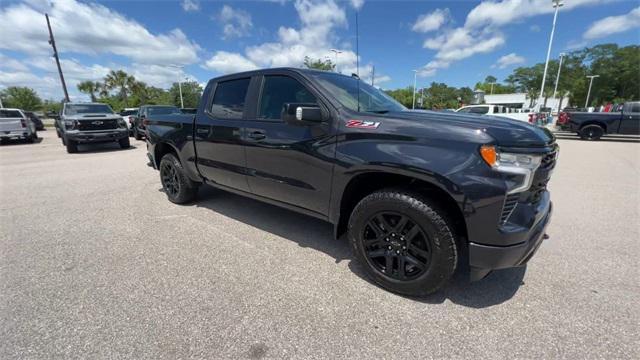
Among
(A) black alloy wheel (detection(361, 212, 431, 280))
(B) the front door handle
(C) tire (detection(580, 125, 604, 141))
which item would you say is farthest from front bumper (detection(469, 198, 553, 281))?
(C) tire (detection(580, 125, 604, 141))

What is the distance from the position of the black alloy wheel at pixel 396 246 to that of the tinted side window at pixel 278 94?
52.2 inches

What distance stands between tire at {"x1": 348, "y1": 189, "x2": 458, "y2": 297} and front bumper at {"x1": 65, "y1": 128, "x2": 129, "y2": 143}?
1142 cm

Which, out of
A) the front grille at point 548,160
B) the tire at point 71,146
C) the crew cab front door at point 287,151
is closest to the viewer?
the front grille at point 548,160

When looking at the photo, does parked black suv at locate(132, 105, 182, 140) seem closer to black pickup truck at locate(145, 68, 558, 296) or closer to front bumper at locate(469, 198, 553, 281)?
black pickup truck at locate(145, 68, 558, 296)

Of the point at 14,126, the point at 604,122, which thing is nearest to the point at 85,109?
A: the point at 14,126

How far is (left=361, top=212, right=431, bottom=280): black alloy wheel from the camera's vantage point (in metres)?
2.24

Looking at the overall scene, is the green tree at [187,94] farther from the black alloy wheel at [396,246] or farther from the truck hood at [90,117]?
the black alloy wheel at [396,246]

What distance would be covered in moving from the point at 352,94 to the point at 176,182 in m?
3.15

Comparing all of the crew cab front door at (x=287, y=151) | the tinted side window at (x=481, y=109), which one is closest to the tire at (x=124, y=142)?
the crew cab front door at (x=287, y=151)

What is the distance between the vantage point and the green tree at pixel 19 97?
5259cm

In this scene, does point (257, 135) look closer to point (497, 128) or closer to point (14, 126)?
point (497, 128)

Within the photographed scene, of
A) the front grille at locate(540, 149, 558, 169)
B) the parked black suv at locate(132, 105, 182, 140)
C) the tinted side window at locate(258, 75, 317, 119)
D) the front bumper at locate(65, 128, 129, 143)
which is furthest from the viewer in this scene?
the parked black suv at locate(132, 105, 182, 140)

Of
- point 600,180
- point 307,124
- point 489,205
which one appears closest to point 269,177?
point 307,124

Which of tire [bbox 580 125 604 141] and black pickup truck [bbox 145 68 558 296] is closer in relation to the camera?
black pickup truck [bbox 145 68 558 296]
